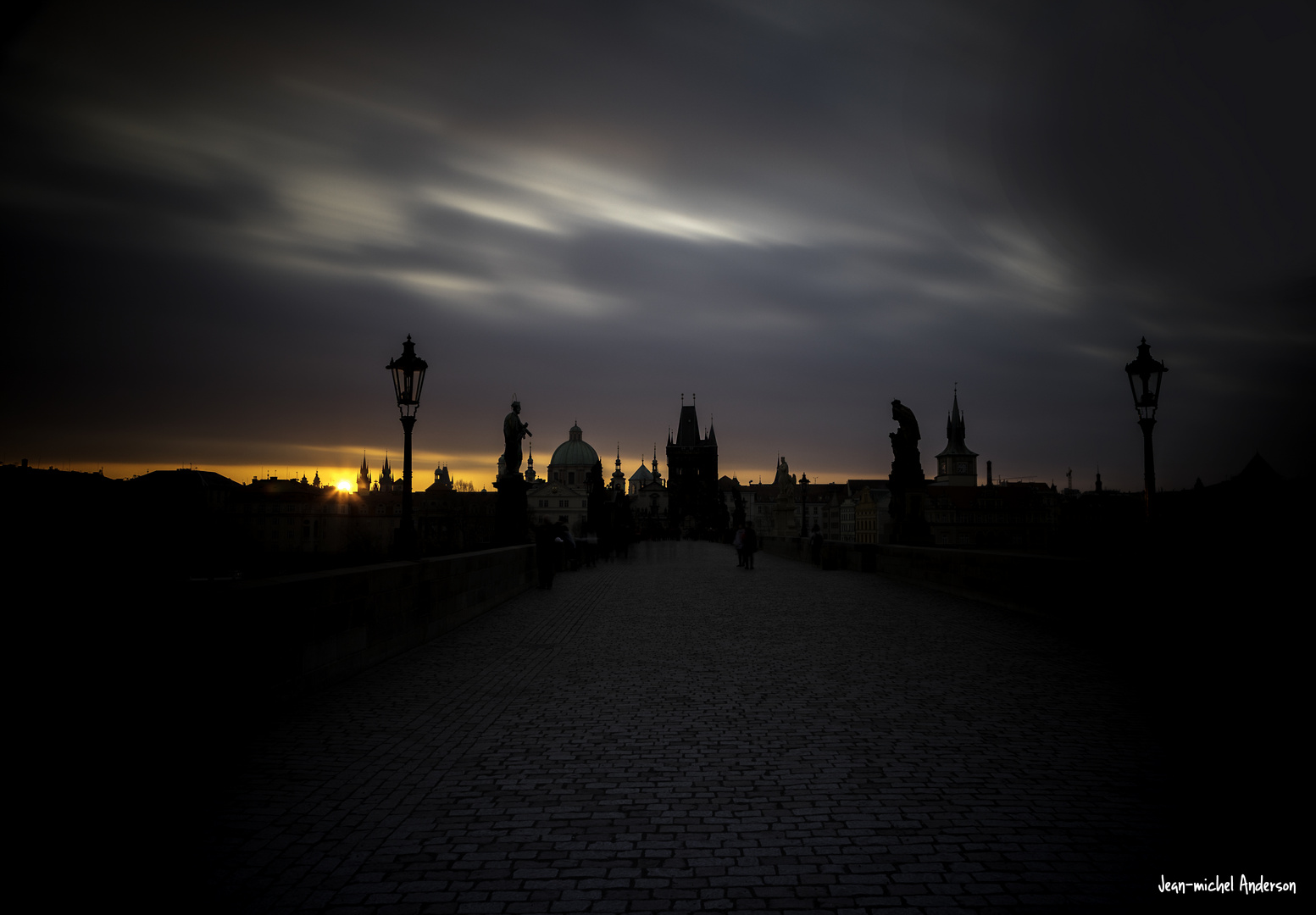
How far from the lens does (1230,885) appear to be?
3.33 metres

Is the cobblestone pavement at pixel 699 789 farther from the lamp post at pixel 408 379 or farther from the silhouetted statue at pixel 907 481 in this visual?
the silhouetted statue at pixel 907 481

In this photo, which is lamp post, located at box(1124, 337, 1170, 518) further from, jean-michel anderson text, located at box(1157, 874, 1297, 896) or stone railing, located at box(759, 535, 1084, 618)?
jean-michel anderson text, located at box(1157, 874, 1297, 896)

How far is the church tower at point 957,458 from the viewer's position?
514ft

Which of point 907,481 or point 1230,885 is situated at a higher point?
point 907,481

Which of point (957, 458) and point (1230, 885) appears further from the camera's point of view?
point (957, 458)

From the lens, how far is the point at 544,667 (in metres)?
8.54

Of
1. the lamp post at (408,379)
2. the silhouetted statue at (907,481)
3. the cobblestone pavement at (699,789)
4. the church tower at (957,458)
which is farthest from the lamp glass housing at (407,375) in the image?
the church tower at (957,458)

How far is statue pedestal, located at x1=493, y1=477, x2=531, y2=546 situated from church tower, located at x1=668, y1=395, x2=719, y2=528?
119130 mm

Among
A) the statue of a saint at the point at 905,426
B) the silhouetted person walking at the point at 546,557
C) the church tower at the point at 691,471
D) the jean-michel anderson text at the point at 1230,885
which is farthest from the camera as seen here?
the church tower at the point at 691,471

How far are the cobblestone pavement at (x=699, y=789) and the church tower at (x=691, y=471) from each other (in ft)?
443

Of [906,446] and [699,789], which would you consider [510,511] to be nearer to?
[906,446]

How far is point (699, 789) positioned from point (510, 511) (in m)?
19.5

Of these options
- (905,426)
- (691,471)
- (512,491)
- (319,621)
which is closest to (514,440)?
(512,491)

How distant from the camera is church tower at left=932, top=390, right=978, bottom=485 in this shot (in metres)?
157
